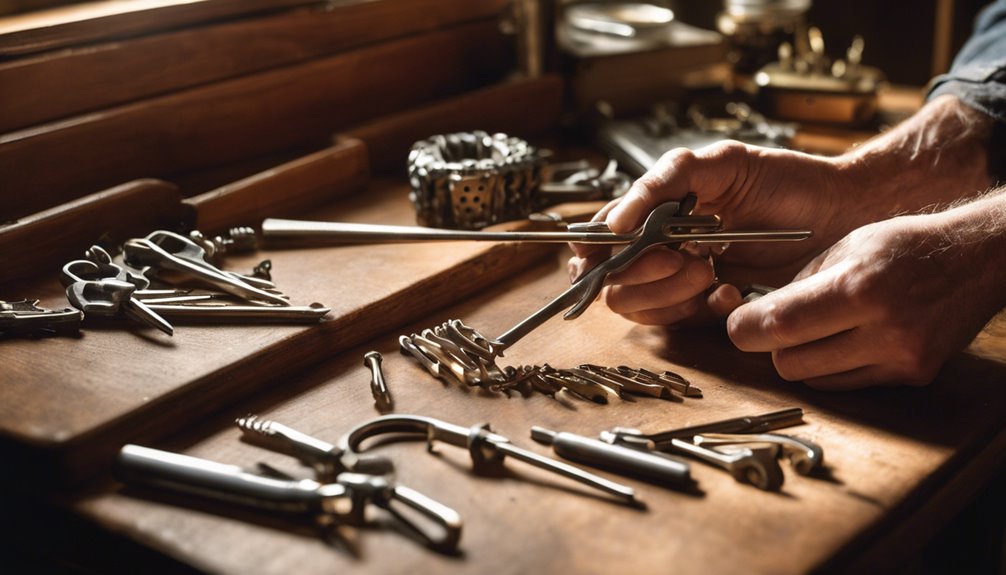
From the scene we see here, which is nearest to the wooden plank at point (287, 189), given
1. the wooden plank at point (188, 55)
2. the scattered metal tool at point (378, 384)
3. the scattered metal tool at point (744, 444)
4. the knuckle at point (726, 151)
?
the wooden plank at point (188, 55)

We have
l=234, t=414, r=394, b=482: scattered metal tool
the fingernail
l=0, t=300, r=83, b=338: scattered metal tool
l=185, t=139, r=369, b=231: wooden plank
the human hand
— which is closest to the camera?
l=234, t=414, r=394, b=482: scattered metal tool

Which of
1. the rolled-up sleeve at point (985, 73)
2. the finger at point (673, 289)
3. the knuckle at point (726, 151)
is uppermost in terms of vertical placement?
the rolled-up sleeve at point (985, 73)

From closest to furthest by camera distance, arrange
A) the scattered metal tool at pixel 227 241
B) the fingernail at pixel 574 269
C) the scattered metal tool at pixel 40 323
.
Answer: the scattered metal tool at pixel 40 323 → the fingernail at pixel 574 269 → the scattered metal tool at pixel 227 241

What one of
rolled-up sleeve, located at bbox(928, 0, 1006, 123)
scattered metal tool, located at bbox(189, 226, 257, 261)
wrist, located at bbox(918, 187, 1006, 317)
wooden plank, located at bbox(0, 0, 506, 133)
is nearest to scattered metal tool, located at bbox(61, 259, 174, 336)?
scattered metal tool, located at bbox(189, 226, 257, 261)

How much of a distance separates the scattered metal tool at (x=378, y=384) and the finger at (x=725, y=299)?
44 cm

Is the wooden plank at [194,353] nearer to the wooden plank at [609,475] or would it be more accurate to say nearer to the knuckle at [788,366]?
the wooden plank at [609,475]

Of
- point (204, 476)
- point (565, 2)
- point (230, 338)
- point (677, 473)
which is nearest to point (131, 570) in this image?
point (204, 476)

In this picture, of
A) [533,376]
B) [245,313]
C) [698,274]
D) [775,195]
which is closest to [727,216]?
[775,195]

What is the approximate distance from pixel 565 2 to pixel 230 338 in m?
1.54

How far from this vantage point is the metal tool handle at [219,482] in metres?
0.90

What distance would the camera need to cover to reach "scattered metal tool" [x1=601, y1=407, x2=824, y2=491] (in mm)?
956

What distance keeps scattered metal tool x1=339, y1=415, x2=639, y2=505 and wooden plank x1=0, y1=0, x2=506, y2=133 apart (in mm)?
876

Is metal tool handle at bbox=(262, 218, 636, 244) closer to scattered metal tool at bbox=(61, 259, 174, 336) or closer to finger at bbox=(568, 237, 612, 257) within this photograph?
finger at bbox=(568, 237, 612, 257)

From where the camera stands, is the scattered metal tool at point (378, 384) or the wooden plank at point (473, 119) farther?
the wooden plank at point (473, 119)
